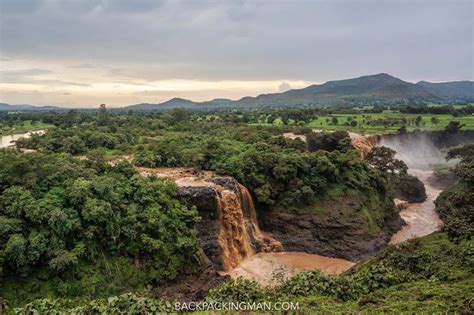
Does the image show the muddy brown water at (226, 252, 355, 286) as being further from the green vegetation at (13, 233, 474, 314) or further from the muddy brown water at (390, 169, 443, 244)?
the green vegetation at (13, 233, 474, 314)

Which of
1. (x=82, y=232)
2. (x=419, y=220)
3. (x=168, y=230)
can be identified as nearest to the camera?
(x=82, y=232)

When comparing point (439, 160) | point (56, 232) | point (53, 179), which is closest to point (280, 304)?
point (56, 232)

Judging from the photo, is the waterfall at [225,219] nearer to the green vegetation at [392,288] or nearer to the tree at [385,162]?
the green vegetation at [392,288]

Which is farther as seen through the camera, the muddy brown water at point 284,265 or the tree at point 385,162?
the tree at point 385,162

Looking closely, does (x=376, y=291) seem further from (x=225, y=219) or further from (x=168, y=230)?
(x=225, y=219)

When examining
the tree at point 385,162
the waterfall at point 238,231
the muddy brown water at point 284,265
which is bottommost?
the muddy brown water at point 284,265

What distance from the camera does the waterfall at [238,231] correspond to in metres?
20.5

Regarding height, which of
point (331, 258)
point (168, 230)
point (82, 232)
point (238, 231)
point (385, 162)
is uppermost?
point (385, 162)

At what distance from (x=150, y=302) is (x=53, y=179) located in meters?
10.7

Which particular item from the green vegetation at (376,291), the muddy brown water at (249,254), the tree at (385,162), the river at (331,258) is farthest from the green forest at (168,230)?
the tree at (385,162)

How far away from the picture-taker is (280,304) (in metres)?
10.2

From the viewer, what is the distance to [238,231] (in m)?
21.5

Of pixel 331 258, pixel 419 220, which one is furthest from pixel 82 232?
pixel 419 220

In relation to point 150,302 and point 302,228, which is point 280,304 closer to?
point 150,302
